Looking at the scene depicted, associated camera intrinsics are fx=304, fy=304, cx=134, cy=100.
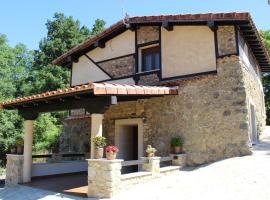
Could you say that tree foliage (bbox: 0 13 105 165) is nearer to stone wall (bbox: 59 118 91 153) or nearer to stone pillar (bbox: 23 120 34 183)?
stone wall (bbox: 59 118 91 153)

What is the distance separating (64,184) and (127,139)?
4013 mm

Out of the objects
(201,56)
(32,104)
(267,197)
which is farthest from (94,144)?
(201,56)

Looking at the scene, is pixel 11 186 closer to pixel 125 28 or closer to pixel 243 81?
pixel 125 28

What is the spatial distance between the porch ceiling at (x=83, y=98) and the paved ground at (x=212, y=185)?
92.2 inches

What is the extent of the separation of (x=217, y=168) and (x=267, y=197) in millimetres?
2527

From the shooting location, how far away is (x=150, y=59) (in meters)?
12.0

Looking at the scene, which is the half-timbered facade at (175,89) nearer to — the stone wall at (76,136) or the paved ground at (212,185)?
the paved ground at (212,185)

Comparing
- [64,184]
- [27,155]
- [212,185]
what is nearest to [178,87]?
[212,185]

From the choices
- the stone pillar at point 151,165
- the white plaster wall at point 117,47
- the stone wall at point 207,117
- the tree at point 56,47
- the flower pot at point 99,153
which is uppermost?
the tree at point 56,47

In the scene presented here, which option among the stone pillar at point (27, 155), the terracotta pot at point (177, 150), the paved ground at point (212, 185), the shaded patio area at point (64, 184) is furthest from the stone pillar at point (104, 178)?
the stone pillar at point (27, 155)

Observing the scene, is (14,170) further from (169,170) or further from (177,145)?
(177,145)

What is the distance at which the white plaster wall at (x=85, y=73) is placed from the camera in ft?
43.6

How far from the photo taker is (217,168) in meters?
8.54

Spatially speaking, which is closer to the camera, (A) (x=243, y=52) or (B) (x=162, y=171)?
(B) (x=162, y=171)
